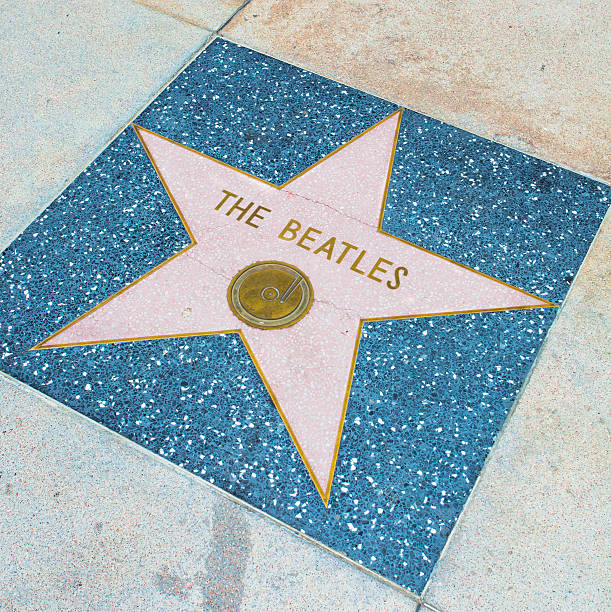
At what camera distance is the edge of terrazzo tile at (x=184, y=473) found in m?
2.19

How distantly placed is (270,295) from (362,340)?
44 cm

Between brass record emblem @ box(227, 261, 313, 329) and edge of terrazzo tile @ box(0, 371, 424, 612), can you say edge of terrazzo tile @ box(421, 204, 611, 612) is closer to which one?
edge of terrazzo tile @ box(0, 371, 424, 612)

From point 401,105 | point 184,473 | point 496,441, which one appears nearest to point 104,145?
point 401,105

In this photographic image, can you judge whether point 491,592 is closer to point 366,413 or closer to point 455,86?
point 366,413

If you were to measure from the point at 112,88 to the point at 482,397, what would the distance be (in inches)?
102

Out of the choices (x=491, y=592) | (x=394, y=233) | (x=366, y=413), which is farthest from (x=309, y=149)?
(x=491, y=592)

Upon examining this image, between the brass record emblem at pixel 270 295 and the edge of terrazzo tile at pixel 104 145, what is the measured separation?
1.03 m

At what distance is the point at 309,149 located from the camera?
11.0 ft

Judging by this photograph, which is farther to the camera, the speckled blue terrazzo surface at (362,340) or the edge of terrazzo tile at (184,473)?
the speckled blue terrazzo surface at (362,340)

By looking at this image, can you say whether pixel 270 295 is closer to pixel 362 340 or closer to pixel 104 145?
pixel 362 340

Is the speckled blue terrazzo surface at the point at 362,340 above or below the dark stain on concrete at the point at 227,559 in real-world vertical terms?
above

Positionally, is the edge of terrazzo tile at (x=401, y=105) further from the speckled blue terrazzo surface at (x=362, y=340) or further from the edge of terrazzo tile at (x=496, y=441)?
the edge of terrazzo tile at (x=496, y=441)

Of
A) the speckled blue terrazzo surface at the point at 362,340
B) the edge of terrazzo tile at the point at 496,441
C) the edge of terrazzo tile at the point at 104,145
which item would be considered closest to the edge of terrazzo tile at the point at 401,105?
the speckled blue terrazzo surface at the point at 362,340

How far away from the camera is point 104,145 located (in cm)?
336
